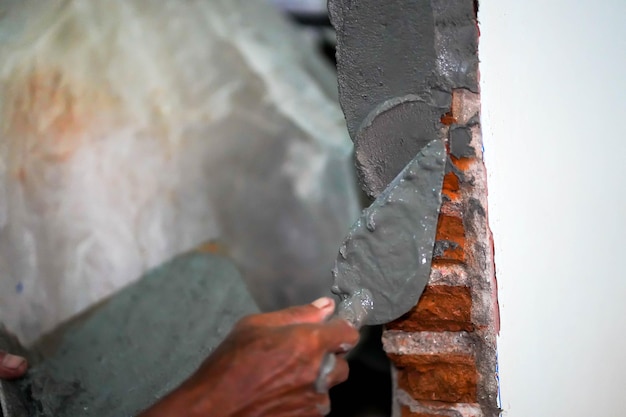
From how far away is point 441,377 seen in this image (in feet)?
2.74

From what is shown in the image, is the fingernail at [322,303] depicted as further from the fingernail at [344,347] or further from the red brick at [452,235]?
the red brick at [452,235]

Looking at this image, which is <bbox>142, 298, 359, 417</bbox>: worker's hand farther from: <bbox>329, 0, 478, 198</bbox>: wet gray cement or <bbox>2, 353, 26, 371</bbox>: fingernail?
<bbox>2, 353, 26, 371</bbox>: fingernail

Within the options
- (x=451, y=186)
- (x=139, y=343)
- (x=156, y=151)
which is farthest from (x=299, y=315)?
(x=156, y=151)

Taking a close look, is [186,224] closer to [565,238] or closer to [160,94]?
[160,94]

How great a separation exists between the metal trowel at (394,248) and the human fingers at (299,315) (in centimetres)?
5

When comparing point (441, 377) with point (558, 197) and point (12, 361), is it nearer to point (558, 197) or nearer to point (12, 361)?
point (558, 197)

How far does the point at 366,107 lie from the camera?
787 mm

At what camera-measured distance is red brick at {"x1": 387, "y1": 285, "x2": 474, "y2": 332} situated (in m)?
0.80

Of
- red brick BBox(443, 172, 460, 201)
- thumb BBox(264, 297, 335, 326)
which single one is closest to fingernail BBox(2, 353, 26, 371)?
thumb BBox(264, 297, 335, 326)

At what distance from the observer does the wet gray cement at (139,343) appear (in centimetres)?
107

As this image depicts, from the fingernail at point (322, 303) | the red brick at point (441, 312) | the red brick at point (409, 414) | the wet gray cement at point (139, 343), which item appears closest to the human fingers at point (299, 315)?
the fingernail at point (322, 303)

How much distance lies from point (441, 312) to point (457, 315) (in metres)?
0.02

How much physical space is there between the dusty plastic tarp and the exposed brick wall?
815 mm

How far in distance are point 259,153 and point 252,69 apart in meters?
0.27
